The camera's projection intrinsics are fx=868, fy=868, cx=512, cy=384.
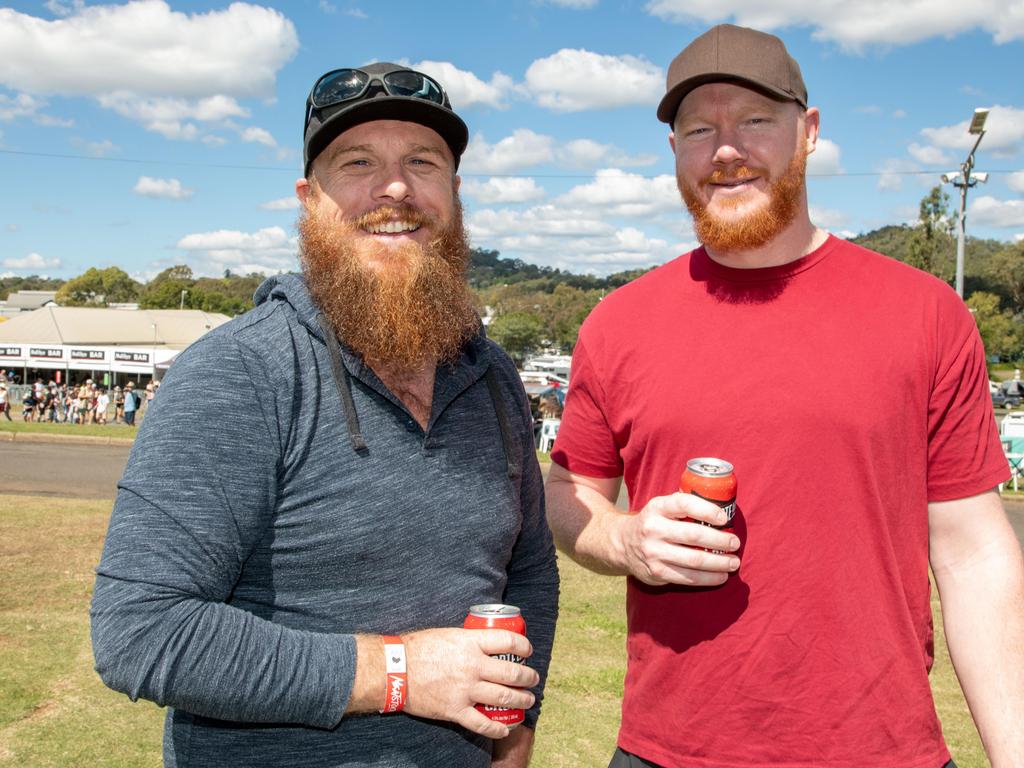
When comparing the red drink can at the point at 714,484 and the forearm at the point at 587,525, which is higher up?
the red drink can at the point at 714,484

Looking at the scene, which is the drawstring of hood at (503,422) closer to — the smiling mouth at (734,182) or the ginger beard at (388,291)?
the ginger beard at (388,291)

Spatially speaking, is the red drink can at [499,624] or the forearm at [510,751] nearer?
the red drink can at [499,624]

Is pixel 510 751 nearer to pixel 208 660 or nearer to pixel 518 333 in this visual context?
pixel 208 660

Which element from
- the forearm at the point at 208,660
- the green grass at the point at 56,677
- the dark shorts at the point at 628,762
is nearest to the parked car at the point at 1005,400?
the green grass at the point at 56,677

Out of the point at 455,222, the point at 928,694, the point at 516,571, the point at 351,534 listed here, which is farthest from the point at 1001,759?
the point at 455,222

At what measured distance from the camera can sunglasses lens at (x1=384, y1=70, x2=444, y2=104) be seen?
2160mm

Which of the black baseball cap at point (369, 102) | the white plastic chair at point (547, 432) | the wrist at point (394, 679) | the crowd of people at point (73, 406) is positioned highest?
the black baseball cap at point (369, 102)

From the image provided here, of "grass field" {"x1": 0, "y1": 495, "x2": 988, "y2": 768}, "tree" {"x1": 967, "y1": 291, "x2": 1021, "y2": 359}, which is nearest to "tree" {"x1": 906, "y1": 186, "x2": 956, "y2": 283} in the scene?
"tree" {"x1": 967, "y1": 291, "x2": 1021, "y2": 359}

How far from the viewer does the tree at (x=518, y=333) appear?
83062mm

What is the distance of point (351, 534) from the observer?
6.02 feet

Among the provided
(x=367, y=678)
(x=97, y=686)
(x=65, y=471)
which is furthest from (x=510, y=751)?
(x=65, y=471)

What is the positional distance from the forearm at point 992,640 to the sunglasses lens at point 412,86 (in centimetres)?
180

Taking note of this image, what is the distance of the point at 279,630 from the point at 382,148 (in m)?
1.20

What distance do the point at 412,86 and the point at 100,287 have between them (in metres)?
130
